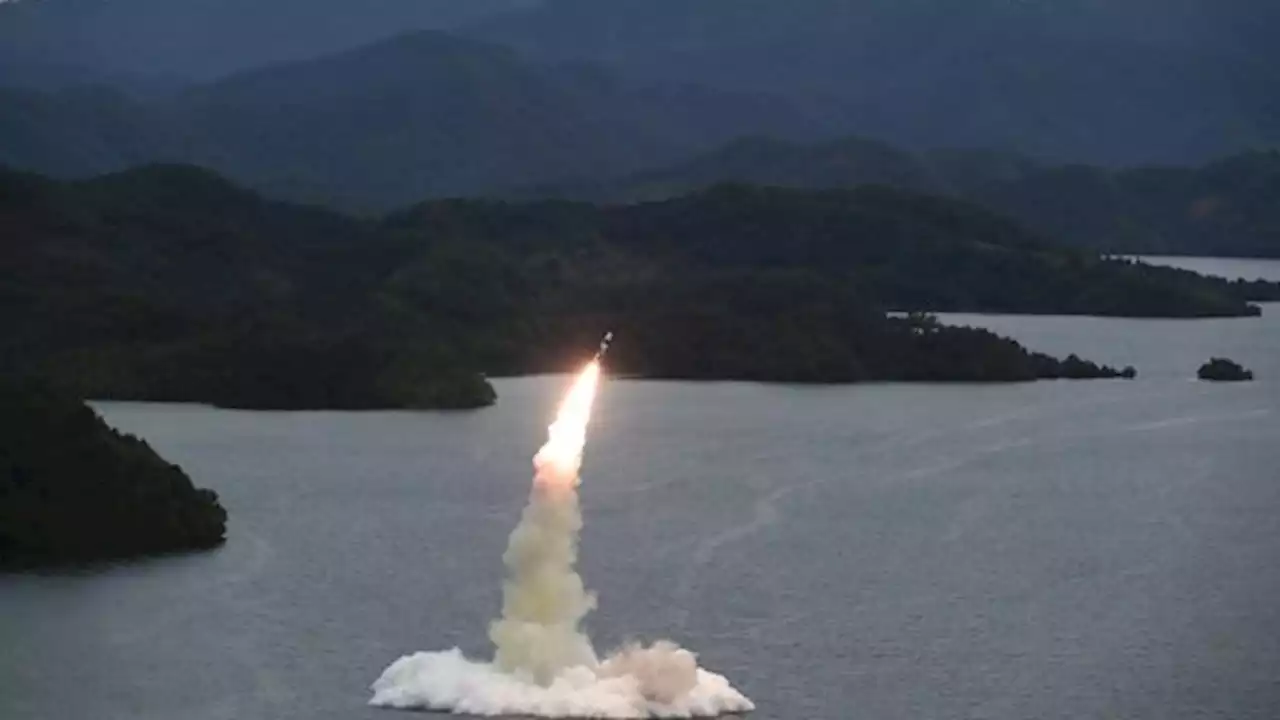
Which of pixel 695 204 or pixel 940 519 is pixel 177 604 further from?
pixel 695 204

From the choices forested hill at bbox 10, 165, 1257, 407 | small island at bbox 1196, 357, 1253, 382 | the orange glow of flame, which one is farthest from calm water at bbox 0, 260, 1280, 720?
small island at bbox 1196, 357, 1253, 382

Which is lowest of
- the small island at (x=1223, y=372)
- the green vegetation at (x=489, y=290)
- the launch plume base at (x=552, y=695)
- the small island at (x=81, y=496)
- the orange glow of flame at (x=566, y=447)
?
the launch plume base at (x=552, y=695)

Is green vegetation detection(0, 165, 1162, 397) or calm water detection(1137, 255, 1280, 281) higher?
calm water detection(1137, 255, 1280, 281)

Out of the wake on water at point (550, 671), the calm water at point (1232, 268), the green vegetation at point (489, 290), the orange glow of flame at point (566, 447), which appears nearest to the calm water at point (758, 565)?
the wake on water at point (550, 671)

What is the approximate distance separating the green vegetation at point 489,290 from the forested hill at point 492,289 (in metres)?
0.16

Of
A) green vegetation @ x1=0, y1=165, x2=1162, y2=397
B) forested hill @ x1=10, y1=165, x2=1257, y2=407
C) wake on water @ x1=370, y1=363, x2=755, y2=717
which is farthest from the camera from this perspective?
forested hill @ x1=10, y1=165, x2=1257, y2=407

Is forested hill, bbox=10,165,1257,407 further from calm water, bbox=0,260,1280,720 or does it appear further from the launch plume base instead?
the launch plume base

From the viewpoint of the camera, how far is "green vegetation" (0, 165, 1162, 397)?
3686 inches

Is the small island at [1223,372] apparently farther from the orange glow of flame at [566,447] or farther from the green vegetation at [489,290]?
the orange glow of flame at [566,447]

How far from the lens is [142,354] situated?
311 ft

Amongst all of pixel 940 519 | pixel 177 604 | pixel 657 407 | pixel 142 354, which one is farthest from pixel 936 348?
pixel 177 604

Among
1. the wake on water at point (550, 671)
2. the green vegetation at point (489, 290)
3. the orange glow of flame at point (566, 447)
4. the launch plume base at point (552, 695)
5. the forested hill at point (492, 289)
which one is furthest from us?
the forested hill at point (492, 289)

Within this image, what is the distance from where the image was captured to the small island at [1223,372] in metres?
103

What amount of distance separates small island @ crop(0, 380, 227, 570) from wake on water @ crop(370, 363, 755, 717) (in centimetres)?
1601
